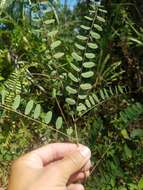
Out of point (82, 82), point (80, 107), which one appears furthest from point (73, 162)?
point (82, 82)

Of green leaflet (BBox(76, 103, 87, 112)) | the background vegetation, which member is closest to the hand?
Answer: green leaflet (BBox(76, 103, 87, 112))

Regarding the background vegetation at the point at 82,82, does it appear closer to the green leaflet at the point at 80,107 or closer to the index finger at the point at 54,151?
the green leaflet at the point at 80,107

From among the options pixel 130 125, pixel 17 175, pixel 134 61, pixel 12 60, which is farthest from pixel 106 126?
pixel 17 175

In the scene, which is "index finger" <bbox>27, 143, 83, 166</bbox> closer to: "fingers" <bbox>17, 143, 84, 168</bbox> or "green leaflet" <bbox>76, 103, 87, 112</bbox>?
"fingers" <bbox>17, 143, 84, 168</bbox>

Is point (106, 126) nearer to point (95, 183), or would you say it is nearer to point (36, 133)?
point (36, 133)

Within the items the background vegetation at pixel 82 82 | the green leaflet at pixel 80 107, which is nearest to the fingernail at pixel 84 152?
the green leaflet at pixel 80 107
